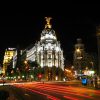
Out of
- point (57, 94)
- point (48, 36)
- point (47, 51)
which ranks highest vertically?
point (48, 36)

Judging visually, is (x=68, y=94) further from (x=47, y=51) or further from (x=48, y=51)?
(x=48, y=51)

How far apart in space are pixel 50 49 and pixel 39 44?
12120 millimetres

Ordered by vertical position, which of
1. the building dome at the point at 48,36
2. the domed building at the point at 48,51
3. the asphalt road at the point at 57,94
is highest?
the building dome at the point at 48,36

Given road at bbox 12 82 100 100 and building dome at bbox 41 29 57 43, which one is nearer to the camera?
road at bbox 12 82 100 100

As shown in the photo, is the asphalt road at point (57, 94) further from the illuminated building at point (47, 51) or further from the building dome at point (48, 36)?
the building dome at point (48, 36)

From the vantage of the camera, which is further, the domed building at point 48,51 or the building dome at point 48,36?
the building dome at point 48,36

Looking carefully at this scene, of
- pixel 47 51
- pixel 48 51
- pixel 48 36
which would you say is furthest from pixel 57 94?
pixel 48 36

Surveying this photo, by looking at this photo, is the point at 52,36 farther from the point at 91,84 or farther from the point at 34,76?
the point at 91,84

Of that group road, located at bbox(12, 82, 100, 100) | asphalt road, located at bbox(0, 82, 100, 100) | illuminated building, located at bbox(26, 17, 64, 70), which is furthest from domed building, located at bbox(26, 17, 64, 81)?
asphalt road, located at bbox(0, 82, 100, 100)

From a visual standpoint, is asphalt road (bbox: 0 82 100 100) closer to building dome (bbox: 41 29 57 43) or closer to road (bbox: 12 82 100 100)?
road (bbox: 12 82 100 100)

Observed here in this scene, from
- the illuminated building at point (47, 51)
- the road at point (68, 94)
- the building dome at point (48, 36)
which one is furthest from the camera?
the building dome at point (48, 36)

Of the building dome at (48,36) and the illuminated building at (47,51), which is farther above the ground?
the building dome at (48,36)

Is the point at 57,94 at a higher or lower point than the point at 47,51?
lower

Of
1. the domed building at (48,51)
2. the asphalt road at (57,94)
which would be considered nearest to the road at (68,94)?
the asphalt road at (57,94)
